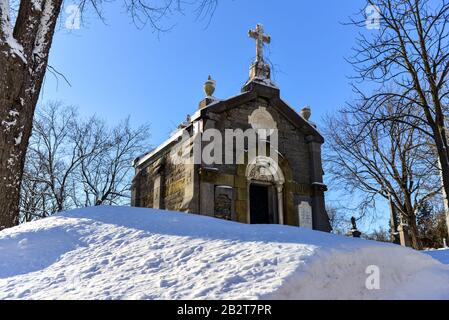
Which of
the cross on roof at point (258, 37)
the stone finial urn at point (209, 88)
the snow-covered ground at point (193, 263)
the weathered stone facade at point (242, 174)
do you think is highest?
the cross on roof at point (258, 37)

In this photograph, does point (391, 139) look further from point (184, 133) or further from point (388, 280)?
point (388, 280)

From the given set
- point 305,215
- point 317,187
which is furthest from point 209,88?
point 305,215

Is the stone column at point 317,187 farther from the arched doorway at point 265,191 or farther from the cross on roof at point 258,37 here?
the cross on roof at point 258,37

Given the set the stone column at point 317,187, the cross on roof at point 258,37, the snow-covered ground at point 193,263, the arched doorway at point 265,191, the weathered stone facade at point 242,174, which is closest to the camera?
the snow-covered ground at point 193,263

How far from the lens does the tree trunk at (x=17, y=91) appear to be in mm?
5113

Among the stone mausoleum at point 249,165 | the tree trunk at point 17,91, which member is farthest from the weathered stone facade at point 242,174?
the tree trunk at point 17,91

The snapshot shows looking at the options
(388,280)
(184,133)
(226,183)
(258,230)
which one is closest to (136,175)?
(184,133)

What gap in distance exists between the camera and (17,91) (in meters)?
5.34

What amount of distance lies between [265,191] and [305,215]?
1.36 metres

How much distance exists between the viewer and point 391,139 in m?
18.1

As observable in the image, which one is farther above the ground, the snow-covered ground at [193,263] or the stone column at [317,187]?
the stone column at [317,187]

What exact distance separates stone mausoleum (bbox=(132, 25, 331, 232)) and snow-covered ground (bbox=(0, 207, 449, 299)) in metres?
6.10
